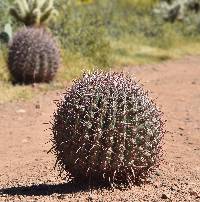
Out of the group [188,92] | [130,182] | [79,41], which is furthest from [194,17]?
[130,182]

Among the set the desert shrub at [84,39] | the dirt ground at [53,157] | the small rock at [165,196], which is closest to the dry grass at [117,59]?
the desert shrub at [84,39]

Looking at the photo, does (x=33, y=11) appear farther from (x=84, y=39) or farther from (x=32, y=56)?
(x=32, y=56)

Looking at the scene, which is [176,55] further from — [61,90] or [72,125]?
[72,125]

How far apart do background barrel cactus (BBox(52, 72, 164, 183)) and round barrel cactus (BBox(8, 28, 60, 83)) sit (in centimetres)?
843

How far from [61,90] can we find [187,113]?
3463 millimetres

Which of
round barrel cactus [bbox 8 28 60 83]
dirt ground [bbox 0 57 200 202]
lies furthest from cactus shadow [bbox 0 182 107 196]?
round barrel cactus [bbox 8 28 60 83]

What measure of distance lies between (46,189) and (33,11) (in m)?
10.7

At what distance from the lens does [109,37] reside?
22172mm

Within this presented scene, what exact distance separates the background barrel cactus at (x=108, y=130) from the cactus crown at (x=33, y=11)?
35.2ft

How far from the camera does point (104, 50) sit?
1817cm

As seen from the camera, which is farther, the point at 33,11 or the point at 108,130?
the point at 33,11

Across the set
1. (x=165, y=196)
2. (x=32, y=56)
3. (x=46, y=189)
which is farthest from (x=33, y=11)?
(x=165, y=196)

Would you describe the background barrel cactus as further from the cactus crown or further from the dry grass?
the cactus crown

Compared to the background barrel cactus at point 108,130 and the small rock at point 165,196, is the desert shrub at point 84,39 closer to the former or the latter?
the background barrel cactus at point 108,130
